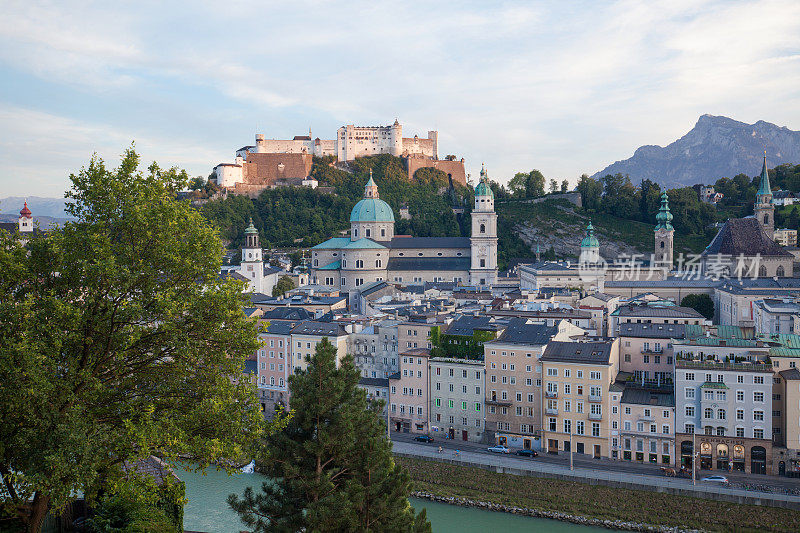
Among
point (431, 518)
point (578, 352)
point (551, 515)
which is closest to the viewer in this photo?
point (551, 515)

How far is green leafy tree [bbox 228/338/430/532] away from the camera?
11.6m

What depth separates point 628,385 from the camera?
26.3 metres

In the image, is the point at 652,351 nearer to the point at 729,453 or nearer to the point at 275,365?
the point at 729,453

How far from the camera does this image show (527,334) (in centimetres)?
2725

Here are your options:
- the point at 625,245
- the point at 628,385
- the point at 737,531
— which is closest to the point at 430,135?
the point at 625,245

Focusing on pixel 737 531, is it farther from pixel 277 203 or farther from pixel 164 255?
pixel 277 203

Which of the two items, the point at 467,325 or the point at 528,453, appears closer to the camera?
the point at 528,453

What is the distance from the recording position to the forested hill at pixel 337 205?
7025cm

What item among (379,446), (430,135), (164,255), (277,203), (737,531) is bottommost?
(737,531)

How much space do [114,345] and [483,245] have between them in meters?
48.2

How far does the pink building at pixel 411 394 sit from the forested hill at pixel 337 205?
40.0m

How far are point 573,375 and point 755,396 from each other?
577cm

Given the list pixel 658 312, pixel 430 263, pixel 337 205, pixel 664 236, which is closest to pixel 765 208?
pixel 664 236

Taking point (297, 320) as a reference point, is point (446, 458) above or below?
below
